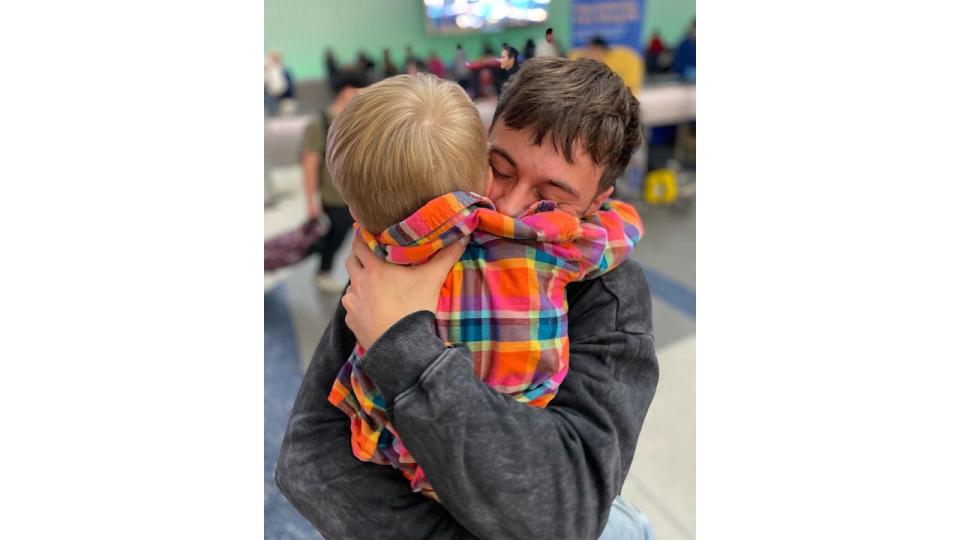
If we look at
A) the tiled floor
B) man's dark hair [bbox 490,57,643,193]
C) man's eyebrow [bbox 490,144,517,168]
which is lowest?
the tiled floor

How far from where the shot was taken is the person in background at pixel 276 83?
1918 mm

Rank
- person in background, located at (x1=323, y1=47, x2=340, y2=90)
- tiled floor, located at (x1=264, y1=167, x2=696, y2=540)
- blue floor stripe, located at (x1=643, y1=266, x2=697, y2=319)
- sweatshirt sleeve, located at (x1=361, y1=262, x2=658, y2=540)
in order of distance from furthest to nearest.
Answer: blue floor stripe, located at (x1=643, y1=266, x2=697, y2=319) → person in background, located at (x1=323, y1=47, x2=340, y2=90) → tiled floor, located at (x1=264, y1=167, x2=696, y2=540) → sweatshirt sleeve, located at (x1=361, y1=262, x2=658, y2=540)

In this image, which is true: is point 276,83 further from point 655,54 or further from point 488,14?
point 488,14

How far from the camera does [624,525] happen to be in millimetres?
890

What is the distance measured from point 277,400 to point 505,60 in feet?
5.72

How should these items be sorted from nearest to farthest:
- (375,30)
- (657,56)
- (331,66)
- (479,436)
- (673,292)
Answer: (479,436) → (375,30) → (331,66) → (657,56) → (673,292)

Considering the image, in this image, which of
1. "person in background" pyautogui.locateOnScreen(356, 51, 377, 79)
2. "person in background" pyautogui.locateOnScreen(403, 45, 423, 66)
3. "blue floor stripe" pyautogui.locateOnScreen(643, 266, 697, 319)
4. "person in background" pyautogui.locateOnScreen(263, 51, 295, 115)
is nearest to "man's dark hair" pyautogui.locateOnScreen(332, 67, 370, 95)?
"person in background" pyautogui.locateOnScreen(356, 51, 377, 79)

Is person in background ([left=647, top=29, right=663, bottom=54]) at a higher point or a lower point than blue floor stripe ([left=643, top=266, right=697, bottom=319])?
higher

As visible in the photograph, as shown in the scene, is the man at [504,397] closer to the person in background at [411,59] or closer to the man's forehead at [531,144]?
the man's forehead at [531,144]

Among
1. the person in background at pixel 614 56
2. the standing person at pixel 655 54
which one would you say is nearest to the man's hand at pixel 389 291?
the person in background at pixel 614 56

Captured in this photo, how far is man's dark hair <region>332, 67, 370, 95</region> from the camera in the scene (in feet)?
4.73

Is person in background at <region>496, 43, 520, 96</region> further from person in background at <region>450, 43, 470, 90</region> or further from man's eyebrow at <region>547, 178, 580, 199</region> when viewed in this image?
man's eyebrow at <region>547, 178, 580, 199</region>

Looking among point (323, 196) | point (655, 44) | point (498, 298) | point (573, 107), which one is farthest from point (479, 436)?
point (323, 196)
